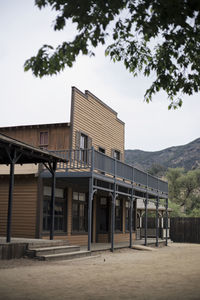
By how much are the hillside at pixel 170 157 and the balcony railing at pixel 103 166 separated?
399 ft

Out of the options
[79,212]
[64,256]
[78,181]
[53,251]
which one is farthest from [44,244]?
[79,212]

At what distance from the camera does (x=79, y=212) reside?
21016 millimetres

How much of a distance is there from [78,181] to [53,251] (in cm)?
534

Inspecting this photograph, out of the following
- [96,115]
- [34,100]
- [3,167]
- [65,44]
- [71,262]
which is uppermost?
[34,100]

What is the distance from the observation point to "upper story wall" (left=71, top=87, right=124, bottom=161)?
20344mm

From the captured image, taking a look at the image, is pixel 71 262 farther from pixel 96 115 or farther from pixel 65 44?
pixel 96 115

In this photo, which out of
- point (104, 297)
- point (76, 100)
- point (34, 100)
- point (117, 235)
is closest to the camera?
point (104, 297)

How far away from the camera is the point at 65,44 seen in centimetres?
832

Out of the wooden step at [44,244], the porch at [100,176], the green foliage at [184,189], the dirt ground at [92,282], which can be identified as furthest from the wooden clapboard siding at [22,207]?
the green foliage at [184,189]

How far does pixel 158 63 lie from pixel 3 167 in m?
11.1

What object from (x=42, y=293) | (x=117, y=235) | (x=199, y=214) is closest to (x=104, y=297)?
(x=42, y=293)

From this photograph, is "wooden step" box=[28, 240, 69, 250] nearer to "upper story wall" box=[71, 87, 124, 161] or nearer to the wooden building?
the wooden building

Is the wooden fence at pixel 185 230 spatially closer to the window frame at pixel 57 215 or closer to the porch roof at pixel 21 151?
the window frame at pixel 57 215

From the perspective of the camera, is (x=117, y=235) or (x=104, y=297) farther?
(x=117, y=235)
